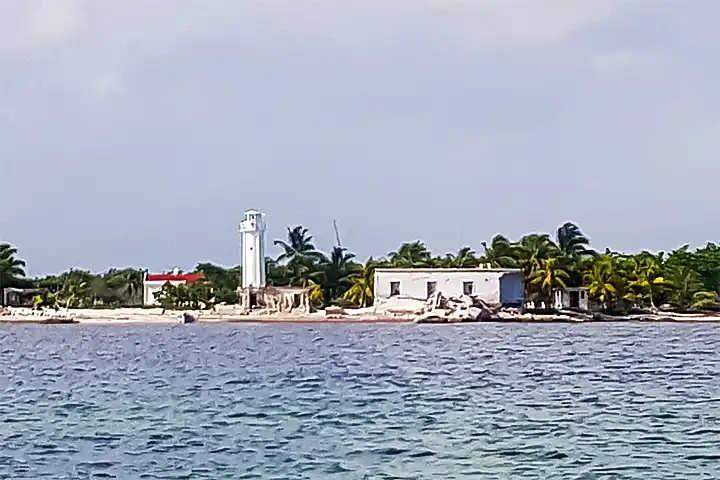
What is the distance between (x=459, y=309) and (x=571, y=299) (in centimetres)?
971

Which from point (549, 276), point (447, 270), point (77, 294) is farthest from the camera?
point (77, 294)

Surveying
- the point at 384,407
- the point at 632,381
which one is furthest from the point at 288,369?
the point at 384,407

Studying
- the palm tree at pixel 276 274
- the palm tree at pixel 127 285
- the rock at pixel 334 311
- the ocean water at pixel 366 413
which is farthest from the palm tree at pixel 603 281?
the palm tree at pixel 127 285

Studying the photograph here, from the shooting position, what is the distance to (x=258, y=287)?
3684 inches

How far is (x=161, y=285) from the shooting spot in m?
106

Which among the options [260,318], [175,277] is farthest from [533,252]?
[175,277]

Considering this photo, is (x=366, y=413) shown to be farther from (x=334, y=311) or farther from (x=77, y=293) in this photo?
(x=77, y=293)

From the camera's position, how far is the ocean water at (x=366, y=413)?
18.6 metres

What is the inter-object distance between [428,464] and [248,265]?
7612cm

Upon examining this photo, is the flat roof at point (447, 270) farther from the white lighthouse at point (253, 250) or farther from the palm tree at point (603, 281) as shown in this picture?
the white lighthouse at point (253, 250)

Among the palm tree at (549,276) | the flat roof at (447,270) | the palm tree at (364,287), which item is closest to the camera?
the flat roof at (447,270)

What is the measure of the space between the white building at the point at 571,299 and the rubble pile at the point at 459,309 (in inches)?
265

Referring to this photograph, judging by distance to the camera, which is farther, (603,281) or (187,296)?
(187,296)

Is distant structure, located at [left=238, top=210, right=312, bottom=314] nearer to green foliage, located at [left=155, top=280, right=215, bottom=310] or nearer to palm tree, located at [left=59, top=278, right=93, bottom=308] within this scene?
green foliage, located at [left=155, top=280, right=215, bottom=310]
